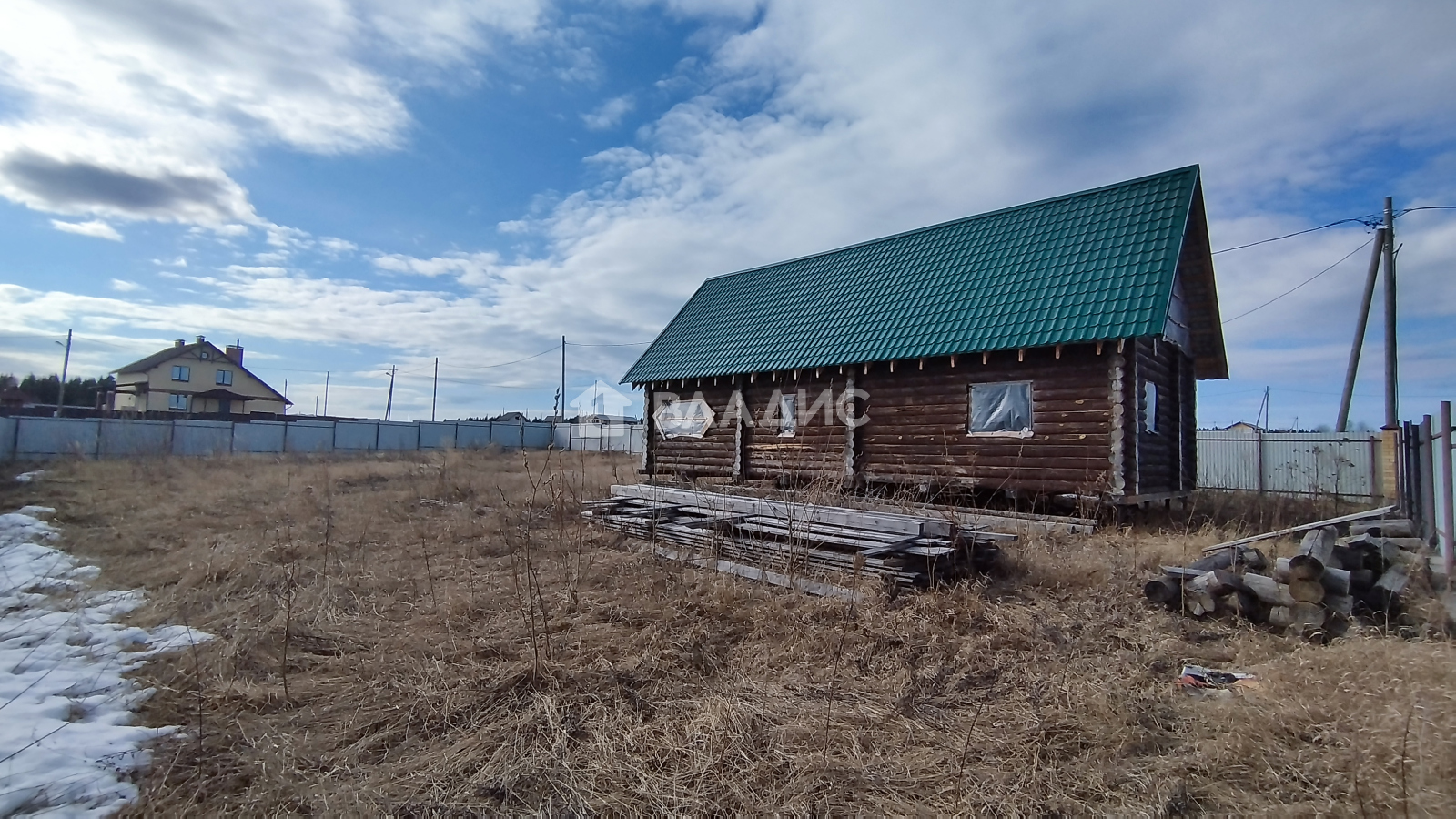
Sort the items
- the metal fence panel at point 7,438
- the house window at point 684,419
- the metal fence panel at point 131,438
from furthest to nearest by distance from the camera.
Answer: the metal fence panel at point 131,438 → the metal fence panel at point 7,438 → the house window at point 684,419

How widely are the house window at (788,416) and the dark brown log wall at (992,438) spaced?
162 centimetres

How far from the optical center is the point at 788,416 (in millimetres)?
14812

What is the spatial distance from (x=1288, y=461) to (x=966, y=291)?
1213 cm

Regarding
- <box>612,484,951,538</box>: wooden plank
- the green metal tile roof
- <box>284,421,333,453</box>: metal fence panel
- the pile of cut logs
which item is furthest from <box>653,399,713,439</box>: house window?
<box>284,421,333,453</box>: metal fence panel

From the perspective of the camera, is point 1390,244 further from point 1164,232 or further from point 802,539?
point 802,539

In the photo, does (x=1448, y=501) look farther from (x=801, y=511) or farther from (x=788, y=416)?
(x=788, y=416)

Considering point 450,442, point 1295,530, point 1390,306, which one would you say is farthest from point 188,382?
point 1390,306

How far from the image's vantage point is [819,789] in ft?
10.8

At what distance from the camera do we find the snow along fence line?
975 inches

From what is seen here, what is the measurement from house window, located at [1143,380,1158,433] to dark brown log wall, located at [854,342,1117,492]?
866 millimetres

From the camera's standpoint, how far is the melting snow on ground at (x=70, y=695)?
3270mm

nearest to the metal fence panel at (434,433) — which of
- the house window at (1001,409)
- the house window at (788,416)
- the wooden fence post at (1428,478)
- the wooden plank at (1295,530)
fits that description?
the house window at (788,416)

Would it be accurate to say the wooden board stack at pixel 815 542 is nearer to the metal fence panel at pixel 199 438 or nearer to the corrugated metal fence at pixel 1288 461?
the corrugated metal fence at pixel 1288 461

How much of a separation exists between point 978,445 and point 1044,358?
178cm
